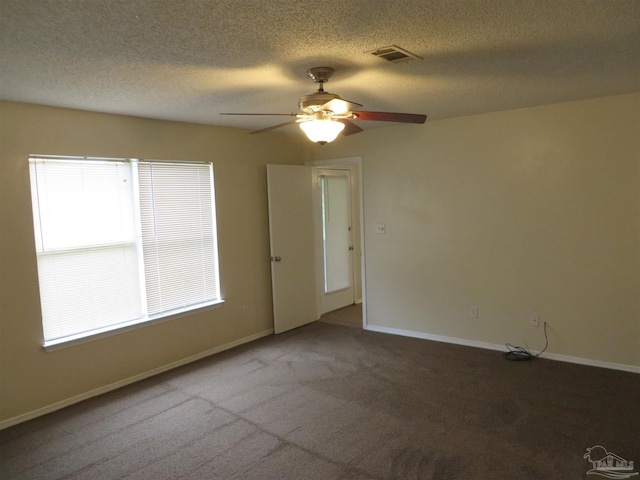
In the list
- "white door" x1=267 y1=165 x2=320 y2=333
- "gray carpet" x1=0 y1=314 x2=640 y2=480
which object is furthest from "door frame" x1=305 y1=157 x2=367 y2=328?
"gray carpet" x1=0 y1=314 x2=640 y2=480

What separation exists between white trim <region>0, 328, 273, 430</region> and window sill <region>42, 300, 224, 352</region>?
443mm

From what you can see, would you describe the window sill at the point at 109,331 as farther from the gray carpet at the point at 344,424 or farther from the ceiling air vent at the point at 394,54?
the ceiling air vent at the point at 394,54

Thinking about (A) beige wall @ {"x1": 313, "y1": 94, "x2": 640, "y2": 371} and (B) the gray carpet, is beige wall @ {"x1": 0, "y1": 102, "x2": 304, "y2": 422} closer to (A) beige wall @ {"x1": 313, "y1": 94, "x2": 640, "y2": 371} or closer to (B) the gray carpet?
(B) the gray carpet

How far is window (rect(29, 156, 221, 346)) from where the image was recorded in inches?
135

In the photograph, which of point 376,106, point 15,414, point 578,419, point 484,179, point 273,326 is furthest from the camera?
point 273,326

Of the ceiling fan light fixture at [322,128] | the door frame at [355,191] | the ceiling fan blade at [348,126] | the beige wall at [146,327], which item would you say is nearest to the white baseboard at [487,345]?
the door frame at [355,191]

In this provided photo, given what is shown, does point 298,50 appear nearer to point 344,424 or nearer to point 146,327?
point 344,424

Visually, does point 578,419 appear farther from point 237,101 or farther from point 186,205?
point 186,205

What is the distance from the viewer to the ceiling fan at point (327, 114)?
2.50 meters

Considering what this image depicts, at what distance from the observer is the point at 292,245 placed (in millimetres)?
5328

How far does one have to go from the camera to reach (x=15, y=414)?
3232 millimetres

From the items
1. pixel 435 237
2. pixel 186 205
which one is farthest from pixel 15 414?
pixel 435 237

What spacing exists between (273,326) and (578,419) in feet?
10.8

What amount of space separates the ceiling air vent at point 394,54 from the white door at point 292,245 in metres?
2.74
